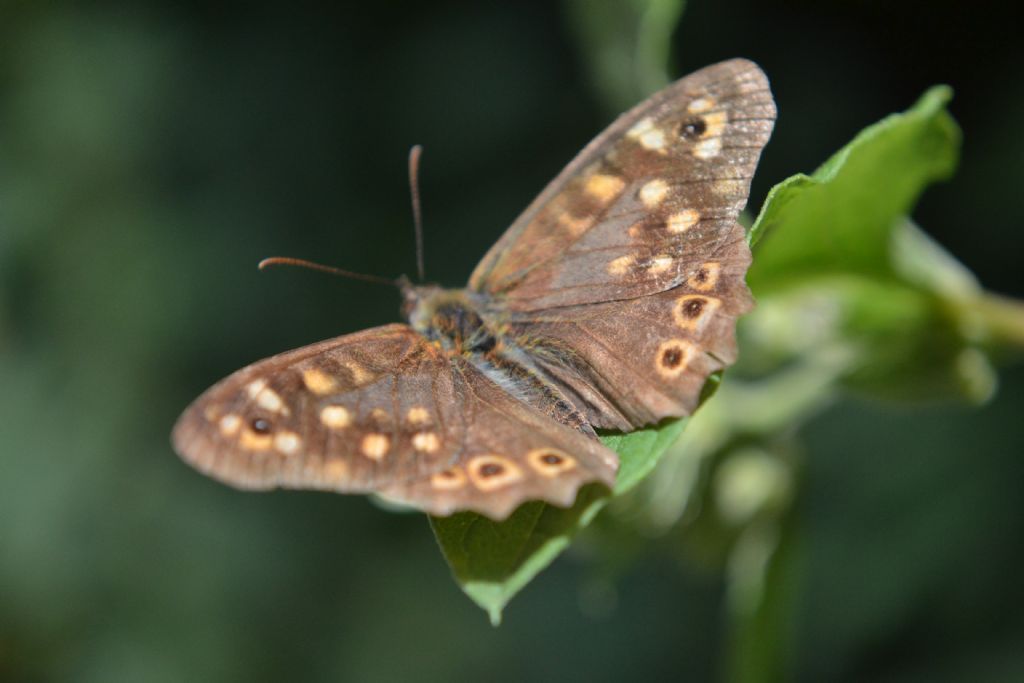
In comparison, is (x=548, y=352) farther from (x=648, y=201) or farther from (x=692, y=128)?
(x=692, y=128)

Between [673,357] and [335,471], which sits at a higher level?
[335,471]

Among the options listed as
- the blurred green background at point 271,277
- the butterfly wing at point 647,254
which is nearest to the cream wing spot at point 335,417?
the butterfly wing at point 647,254

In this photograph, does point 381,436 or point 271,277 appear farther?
point 271,277

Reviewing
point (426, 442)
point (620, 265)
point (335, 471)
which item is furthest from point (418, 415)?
point (620, 265)

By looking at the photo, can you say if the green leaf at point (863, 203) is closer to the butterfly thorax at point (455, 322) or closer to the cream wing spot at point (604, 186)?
the cream wing spot at point (604, 186)

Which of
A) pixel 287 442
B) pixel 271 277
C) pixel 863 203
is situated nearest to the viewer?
pixel 287 442

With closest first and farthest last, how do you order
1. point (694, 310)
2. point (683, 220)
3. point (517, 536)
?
1. point (517, 536)
2. point (694, 310)
3. point (683, 220)

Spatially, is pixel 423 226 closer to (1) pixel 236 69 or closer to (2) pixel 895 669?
(1) pixel 236 69
